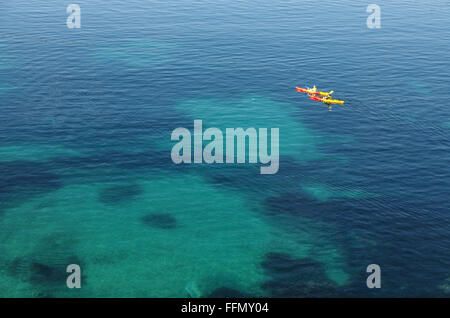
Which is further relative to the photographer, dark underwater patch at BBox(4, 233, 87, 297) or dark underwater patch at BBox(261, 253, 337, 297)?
dark underwater patch at BBox(4, 233, 87, 297)

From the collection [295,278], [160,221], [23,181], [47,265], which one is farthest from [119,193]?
[295,278]

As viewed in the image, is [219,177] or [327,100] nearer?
[219,177]

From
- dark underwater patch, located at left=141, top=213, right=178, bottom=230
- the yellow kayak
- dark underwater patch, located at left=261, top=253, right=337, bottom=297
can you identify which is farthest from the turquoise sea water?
the yellow kayak

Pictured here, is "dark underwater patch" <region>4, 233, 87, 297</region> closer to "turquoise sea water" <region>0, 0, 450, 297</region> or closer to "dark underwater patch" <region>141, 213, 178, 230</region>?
"turquoise sea water" <region>0, 0, 450, 297</region>

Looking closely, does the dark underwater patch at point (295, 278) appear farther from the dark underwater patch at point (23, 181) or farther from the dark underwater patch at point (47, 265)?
the dark underwater patch at point (23, 181)

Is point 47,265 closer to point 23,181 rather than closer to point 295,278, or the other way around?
point 23,181

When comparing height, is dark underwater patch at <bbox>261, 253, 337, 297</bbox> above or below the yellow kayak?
below

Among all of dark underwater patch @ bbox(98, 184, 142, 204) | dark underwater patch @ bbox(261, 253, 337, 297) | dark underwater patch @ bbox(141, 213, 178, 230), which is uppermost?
dark underwater patch @ bbox(98, 184, 142, 204)
